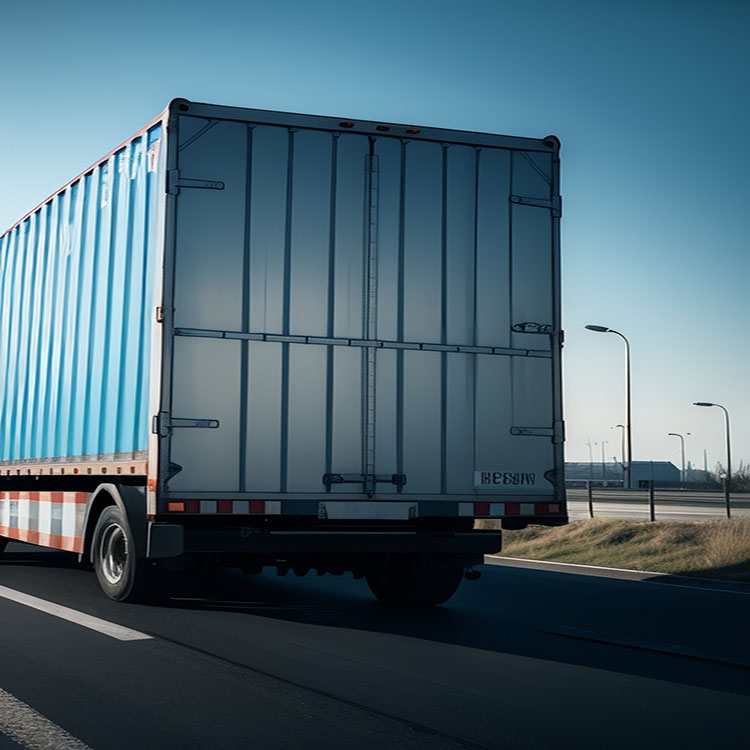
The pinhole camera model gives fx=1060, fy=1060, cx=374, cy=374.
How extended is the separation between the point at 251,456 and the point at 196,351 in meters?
0.99

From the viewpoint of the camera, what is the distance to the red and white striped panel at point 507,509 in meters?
9.35

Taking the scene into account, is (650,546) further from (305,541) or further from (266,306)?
(266,306)

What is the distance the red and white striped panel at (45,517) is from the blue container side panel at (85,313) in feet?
1.56

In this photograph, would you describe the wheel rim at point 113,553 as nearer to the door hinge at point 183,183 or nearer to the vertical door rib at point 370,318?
the vertical door rib at point 370,318

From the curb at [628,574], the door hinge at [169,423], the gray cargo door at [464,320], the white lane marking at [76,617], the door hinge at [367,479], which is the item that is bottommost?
the curb at [628,574]

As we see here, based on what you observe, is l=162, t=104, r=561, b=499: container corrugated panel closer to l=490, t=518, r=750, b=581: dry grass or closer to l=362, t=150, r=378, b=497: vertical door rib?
l=362, t=150, r=378, b=497: vertical door rib

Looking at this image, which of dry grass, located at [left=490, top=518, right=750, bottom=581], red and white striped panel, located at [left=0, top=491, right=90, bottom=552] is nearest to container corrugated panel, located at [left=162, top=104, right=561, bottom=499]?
red and white striped panel, located at [left=0, top=491, right=90, bottom=552]

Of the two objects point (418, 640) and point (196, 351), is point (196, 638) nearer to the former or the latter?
point (418, 640)

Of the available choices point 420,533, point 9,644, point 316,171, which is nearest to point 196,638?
point 9,644

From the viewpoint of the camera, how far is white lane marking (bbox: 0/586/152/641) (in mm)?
8047

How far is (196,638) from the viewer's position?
8055 mm

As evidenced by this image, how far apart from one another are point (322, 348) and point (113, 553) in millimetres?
2886

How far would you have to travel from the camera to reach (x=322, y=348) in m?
9.09

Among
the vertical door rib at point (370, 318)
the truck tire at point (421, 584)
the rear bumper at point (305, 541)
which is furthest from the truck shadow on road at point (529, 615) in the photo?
the vertical door rib at point (370, 318)
